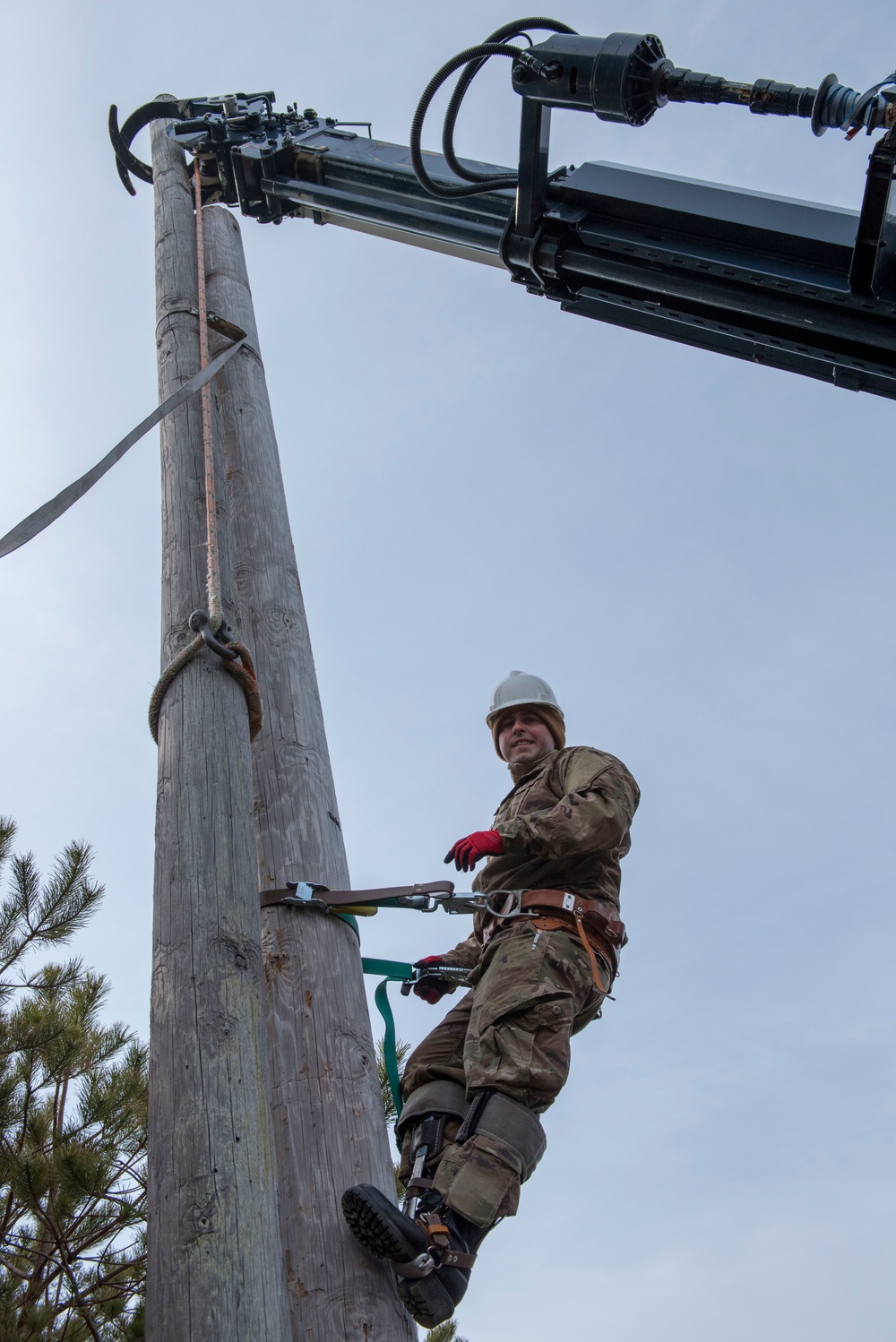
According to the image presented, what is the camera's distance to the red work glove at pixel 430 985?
370cm

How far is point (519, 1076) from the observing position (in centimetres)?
295

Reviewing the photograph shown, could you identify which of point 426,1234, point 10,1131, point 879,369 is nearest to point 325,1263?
point 426,1234

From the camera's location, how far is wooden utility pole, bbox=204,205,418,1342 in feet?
7.32

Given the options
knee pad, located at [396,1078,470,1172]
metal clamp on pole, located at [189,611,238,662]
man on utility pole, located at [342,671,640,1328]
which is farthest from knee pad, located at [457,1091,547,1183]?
metal clamp on pole, located at [189,611,238,662]

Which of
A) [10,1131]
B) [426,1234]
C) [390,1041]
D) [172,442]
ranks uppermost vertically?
[172,442]

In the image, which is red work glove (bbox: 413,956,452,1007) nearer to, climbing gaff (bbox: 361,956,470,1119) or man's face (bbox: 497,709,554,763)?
climbing gaff (bbox: 361,956,470,1119)

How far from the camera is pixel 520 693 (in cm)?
437

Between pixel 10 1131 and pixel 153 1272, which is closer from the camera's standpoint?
pixel 153 1272

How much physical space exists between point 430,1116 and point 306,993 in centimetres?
80

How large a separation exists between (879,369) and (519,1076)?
2011 millimetres

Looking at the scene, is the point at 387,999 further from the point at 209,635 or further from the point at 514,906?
the point at 209,635

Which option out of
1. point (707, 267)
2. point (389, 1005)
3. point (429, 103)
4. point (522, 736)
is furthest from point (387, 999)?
point (429, 103)

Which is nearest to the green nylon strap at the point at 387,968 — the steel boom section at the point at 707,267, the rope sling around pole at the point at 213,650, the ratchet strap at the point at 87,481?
the rope sling around pole at the point at 213,650

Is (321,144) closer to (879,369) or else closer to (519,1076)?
(879,369)
